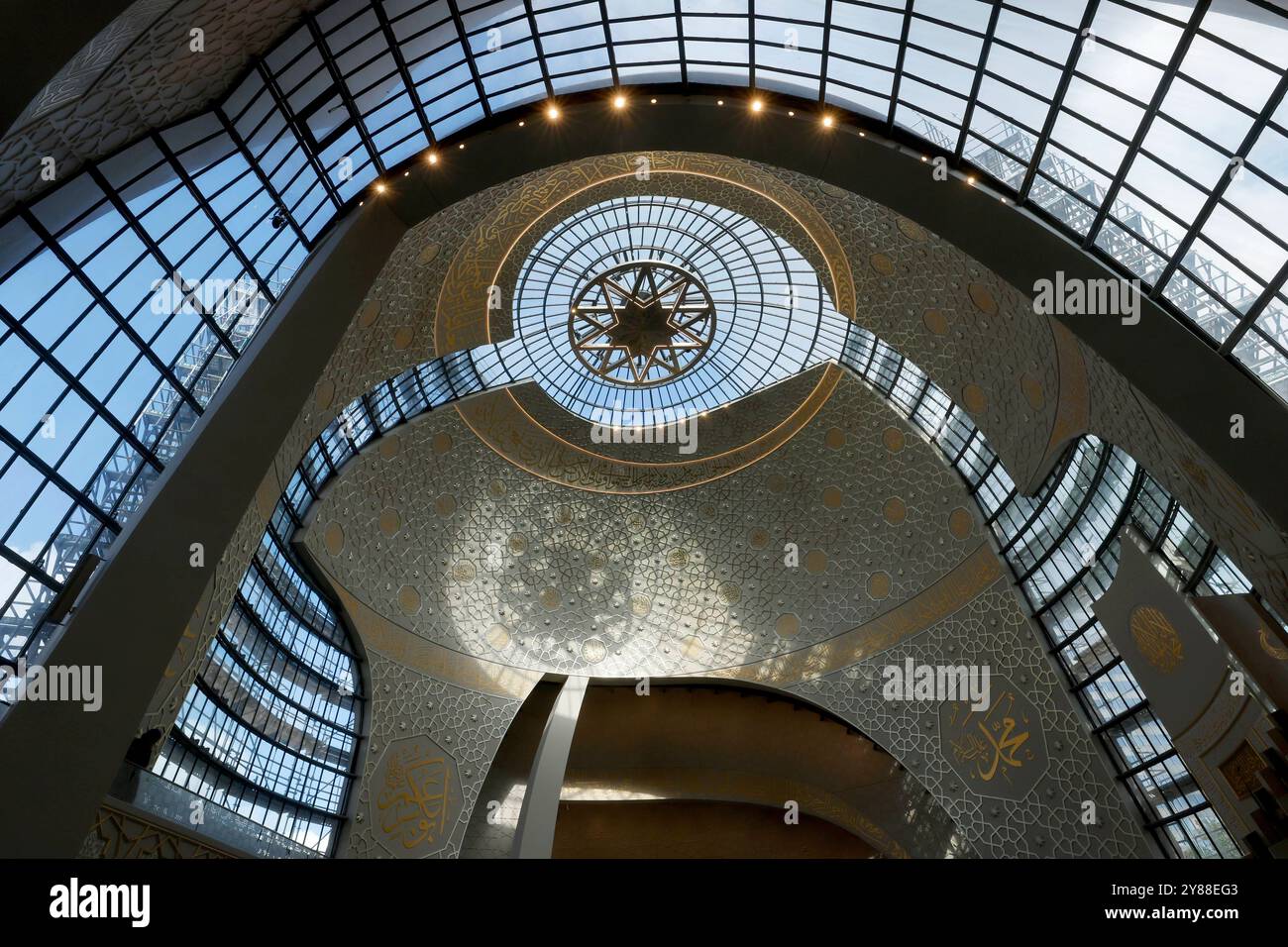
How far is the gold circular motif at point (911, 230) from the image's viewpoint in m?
24.0

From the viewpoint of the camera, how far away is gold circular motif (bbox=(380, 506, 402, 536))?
32188 millimetres

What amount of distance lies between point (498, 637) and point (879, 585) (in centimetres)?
1629

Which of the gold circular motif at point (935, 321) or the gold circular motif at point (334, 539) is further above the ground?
the gold circular motif at point (935, 321)

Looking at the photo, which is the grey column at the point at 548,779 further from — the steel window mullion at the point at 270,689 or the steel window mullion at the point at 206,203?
the steel window mullion at the point at 206,203

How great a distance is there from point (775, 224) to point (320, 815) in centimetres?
2639

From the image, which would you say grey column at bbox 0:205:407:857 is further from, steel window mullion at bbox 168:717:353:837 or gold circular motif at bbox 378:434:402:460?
gold circular motif at bbox 378:434:402:460

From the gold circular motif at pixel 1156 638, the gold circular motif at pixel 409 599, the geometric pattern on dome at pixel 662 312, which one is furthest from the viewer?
the gold circular motif at pixel 409 599

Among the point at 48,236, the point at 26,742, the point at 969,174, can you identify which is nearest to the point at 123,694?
the point at 26,742

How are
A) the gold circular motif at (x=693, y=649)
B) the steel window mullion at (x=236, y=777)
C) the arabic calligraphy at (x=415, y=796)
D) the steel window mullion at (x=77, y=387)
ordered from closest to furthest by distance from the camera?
1. the steel window mullion at (x=77, y=387)
2. the steel window mullion at (x=236, y=777)
3. the arabic calligraphy at (x=415, y=796)
4. the gold circular motif at (x=693, y=649)

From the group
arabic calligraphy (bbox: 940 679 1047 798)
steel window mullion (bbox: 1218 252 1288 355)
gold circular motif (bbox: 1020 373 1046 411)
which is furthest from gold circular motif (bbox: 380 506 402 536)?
steel window mullion (bbox: 1218 252 1288 355)

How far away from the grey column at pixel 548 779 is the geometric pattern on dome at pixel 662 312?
12.3m

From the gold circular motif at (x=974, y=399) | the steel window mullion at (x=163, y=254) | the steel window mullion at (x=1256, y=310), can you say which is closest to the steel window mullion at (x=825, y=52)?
the gold circular motif at (x=974, y=399)

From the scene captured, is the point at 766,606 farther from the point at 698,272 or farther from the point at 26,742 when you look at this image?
the point at 26,742

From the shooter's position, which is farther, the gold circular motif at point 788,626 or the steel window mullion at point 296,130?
the gold circular motif at point 788,626
